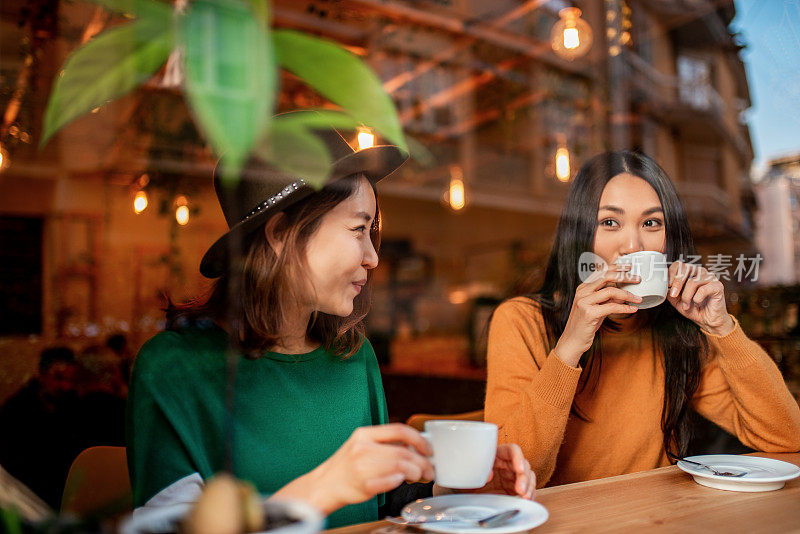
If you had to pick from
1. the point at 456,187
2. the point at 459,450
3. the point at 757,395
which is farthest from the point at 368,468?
the point at 456,187

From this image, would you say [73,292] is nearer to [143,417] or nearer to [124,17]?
[143,417]

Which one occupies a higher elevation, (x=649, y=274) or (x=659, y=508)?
(x=649, y=274)

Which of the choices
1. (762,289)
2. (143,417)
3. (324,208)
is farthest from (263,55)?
(762,289)

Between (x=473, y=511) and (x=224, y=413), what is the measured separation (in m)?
0.39

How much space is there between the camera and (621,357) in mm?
1434

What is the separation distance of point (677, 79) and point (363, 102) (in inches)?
181

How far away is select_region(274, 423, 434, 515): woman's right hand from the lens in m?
0.68

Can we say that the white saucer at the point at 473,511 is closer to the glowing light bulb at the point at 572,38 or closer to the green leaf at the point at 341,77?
the green leaf at the point at 341,77

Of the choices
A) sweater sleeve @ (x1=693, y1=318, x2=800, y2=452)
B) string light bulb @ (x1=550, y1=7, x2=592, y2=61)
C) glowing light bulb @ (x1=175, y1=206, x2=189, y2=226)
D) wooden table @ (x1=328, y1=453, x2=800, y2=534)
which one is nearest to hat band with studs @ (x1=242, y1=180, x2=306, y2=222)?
wooden table @ (x1=328, y1=453, x2=800, y2=534)

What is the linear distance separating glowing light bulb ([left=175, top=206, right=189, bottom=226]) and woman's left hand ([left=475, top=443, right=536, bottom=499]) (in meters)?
3.68

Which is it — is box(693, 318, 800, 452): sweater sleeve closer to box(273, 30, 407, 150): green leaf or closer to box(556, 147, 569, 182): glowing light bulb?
box(273, 30, 407, 150): green leaf

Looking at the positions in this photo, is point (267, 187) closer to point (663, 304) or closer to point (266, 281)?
point (266, 281)

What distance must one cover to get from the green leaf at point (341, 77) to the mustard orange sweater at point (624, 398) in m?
0.71

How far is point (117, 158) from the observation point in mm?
4586
